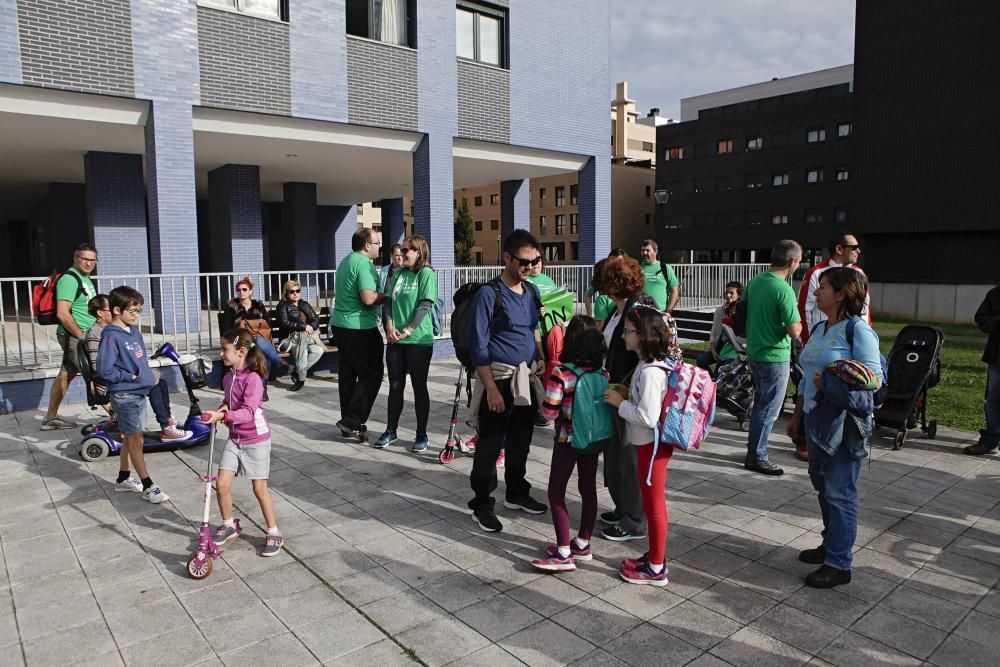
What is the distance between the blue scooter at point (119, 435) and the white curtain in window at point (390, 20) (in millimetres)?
9155

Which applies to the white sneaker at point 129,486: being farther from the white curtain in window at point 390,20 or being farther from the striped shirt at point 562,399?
the white curtain in window at point 390,20

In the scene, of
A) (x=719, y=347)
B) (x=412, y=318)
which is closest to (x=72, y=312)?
(x=412, y=318)

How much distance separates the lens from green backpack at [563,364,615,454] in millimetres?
3814

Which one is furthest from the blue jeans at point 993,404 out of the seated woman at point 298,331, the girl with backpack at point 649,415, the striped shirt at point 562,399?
the seated woman at point 298,331

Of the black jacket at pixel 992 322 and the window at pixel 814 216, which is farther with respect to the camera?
the window at pixel 814 216

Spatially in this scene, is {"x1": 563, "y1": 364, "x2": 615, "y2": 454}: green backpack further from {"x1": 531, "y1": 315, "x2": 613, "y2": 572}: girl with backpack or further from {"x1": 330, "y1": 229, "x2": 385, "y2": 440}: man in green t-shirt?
{"x1": 330, "y1": 229, "x2": 385, "y2": 440}: man in green t-shirt

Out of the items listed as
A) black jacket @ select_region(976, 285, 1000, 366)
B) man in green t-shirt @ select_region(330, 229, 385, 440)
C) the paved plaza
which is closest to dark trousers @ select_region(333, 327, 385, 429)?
man in green t-shirt @ select_region(330, 229, 385, 440)

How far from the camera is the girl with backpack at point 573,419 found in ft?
12.5

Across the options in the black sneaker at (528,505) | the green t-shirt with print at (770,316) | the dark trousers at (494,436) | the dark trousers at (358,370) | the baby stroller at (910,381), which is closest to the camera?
the dark trousers at (494,436)

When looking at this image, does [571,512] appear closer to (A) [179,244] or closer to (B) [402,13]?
(A) [179,244]

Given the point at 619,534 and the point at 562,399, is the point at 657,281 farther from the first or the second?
the point at 562,399

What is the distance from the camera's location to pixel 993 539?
4391 mm

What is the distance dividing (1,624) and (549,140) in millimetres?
14174

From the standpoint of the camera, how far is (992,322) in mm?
6258
